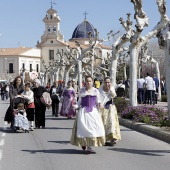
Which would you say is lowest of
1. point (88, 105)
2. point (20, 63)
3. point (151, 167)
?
point (151, 167)

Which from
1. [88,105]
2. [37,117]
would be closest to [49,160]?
[88,105]

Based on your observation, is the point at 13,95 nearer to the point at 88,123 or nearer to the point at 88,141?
the point at 88,123

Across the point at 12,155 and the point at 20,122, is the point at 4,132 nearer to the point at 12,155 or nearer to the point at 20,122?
the point at 20,122

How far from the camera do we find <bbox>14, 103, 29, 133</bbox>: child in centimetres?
1565

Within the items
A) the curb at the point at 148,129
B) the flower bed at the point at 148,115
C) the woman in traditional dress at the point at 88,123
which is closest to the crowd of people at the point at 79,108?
the woman in traditional dress at the point at 88,123

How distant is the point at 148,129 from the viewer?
48.9 feet

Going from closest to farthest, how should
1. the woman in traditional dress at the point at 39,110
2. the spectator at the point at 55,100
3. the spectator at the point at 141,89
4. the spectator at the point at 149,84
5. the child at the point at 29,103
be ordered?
1. the child at the point at 29,103
2. the woman in traditional dress at the point at 39,110
3. the spectator at the point at 55,100
4. the spectator at the point at 149,84
5. the spectator at the point at 141,89

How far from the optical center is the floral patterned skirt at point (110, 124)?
12070 mm

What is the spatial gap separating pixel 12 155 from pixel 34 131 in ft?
17.8

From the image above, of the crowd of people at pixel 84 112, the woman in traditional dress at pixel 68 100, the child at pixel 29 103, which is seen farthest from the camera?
the woman in traditional dress at pixel 68 100

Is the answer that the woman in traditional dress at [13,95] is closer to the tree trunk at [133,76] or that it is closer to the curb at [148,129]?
the curb at [148,129]

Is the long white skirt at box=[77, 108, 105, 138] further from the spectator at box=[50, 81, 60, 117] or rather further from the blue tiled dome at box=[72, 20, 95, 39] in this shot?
the blue tiled dome at box=[72, 20, 95, 39]

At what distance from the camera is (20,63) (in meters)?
137

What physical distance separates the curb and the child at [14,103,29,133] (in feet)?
12.1
